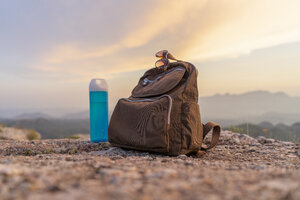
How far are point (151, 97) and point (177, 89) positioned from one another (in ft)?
1.55

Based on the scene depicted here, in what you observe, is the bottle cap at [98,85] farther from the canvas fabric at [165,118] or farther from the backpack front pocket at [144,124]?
the backpack front pocket at [144,124]

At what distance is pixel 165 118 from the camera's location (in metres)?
3.32

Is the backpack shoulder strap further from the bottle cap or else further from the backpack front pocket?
the bottle cap

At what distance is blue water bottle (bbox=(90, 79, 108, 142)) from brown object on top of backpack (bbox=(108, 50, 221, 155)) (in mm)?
1169

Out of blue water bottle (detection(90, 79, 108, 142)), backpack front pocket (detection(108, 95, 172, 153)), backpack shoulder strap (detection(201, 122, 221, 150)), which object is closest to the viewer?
backpack front pocket (detection(108, 95, 172, 153))

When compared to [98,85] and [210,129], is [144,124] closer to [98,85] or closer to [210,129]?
[210,129]

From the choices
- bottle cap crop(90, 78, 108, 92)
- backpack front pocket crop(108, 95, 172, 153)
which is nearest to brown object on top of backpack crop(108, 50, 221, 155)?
backpack front pocket crop(108, 95, 172, 153)

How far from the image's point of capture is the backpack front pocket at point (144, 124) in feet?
10.8

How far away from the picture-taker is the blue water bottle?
516 cm

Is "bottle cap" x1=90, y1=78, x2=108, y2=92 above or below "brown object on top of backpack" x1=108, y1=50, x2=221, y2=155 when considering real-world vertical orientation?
above

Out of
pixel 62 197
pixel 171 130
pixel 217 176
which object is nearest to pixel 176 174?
pixel 217 176

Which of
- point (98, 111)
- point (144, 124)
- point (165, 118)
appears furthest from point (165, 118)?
point (98, 111)

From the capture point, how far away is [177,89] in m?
3.69

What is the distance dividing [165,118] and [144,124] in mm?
338
